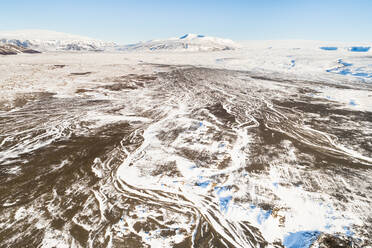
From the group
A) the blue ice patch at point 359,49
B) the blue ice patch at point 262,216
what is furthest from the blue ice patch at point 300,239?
the blue ice patch at point 359,49

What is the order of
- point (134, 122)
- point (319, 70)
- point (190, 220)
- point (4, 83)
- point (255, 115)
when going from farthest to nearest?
point (319, 70) < point (4, 83) < point (255, 115) < point (134, 122) < point (190, 220)

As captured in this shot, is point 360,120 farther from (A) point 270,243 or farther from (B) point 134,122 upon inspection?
(B) point 134,122

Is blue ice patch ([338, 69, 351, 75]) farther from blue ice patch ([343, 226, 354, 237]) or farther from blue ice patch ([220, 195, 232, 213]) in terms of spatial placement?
blue ice patch ([220, 195, 232, 213])

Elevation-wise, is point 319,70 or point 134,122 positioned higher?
point 319,70

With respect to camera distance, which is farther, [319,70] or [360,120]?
[319,70]

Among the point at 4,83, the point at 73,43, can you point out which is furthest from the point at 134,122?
the point at 73,43

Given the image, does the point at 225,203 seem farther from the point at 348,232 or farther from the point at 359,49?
Result: the point at 359,49

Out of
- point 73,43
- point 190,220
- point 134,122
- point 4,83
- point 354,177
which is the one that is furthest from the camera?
point 73,43

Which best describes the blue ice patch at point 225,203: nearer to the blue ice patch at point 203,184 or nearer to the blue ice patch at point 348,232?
the blue ice patch at point 203,184
